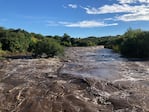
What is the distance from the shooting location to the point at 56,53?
75688mm

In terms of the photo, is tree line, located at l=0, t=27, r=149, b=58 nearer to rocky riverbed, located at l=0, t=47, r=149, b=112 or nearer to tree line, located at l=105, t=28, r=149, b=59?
tree line, located at l=105, t=28, r=149, b=59

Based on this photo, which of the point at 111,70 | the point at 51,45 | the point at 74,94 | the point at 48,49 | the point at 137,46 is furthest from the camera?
the point at 48,49

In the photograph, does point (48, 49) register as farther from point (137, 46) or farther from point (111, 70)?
point (111, 70)

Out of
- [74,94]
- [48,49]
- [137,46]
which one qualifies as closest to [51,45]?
[48,49]

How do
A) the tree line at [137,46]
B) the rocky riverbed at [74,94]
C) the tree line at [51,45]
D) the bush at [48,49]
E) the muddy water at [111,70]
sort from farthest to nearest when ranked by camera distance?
the bush at [48,49] < the tree line at [51,45] < the tree line at [137,46] < the muddy water at [111,70] < the rocky riverbed at [74,94]

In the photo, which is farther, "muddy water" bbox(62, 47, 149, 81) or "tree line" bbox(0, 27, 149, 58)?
"tree line" bbox(0, 27, 149, 58)

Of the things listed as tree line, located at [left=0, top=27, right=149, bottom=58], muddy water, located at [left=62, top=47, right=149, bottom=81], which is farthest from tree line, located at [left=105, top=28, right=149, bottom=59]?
muddy water, located at [left=62, top=47, right=149, bottom=81]

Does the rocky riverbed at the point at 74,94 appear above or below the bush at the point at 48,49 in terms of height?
below

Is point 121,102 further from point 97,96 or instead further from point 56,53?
point 56,53

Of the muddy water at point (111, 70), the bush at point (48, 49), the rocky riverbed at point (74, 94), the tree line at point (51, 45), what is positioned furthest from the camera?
the bush at point (48, 49)

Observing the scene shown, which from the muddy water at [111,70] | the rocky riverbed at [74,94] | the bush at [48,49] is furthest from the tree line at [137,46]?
the rocky riverbed at [74,94]

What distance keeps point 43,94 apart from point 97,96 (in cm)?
481

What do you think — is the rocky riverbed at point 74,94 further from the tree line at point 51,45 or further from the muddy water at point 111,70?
the tree line at point 51,45

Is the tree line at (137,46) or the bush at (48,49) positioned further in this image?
the bush at (48,49)
